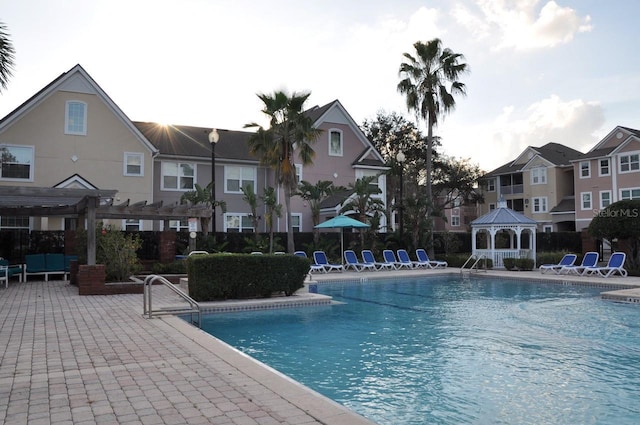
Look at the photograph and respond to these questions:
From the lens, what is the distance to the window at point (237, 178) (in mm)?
30516

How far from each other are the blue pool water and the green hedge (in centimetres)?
105

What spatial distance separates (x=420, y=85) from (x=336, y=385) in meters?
26.2

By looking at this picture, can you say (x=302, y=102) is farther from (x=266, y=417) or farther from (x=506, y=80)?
(x=266, y=417)

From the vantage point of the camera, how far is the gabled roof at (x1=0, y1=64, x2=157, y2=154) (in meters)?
24.2

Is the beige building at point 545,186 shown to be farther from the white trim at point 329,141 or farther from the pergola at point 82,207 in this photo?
the pergola at point 82,207

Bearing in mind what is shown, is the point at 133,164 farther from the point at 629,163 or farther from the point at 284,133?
the point at 629,163

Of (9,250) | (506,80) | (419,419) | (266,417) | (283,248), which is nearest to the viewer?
(266,417)

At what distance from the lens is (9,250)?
2033 centimetres

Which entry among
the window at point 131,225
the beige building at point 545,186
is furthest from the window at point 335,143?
the beige building at point 545,186

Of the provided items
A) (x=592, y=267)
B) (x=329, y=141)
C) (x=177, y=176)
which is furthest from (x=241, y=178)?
(x=592, y=267)

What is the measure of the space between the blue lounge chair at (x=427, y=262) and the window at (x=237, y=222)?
10291 mm

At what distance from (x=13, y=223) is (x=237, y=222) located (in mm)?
11585

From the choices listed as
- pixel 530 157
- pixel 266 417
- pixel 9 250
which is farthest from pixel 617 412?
pixel 530 157

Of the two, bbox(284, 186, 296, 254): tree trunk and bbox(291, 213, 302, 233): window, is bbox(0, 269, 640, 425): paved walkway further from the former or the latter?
bbox(291, 213, 302, 233): window
